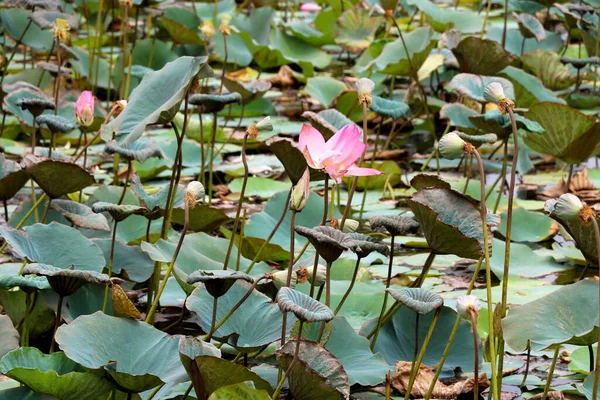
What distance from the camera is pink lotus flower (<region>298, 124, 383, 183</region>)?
1.27m

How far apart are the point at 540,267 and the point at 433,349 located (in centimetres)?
63

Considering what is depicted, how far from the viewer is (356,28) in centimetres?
455

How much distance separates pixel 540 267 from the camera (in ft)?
6.86

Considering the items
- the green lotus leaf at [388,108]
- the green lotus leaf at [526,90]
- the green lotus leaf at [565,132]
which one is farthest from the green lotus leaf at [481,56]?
the green lotus leaf at [388,108]

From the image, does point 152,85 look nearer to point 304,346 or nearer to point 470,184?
point 304,346

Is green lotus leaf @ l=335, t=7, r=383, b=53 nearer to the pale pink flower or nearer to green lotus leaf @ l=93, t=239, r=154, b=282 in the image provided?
the pale pink flower

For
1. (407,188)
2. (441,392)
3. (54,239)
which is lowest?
(407,188)

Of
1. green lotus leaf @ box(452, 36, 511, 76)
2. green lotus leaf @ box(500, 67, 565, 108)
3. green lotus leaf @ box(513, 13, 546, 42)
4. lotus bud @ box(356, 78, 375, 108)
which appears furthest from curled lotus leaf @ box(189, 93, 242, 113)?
green lotus leaf @ box(513, 13, 546, 42)

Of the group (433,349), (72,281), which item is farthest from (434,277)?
(72,281)

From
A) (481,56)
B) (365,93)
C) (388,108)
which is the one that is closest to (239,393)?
(365,93)

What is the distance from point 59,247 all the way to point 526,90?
1.88 m

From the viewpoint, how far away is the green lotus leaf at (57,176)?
163 cm

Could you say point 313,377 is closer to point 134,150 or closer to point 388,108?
point 134,150

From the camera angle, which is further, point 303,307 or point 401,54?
point 401,54
